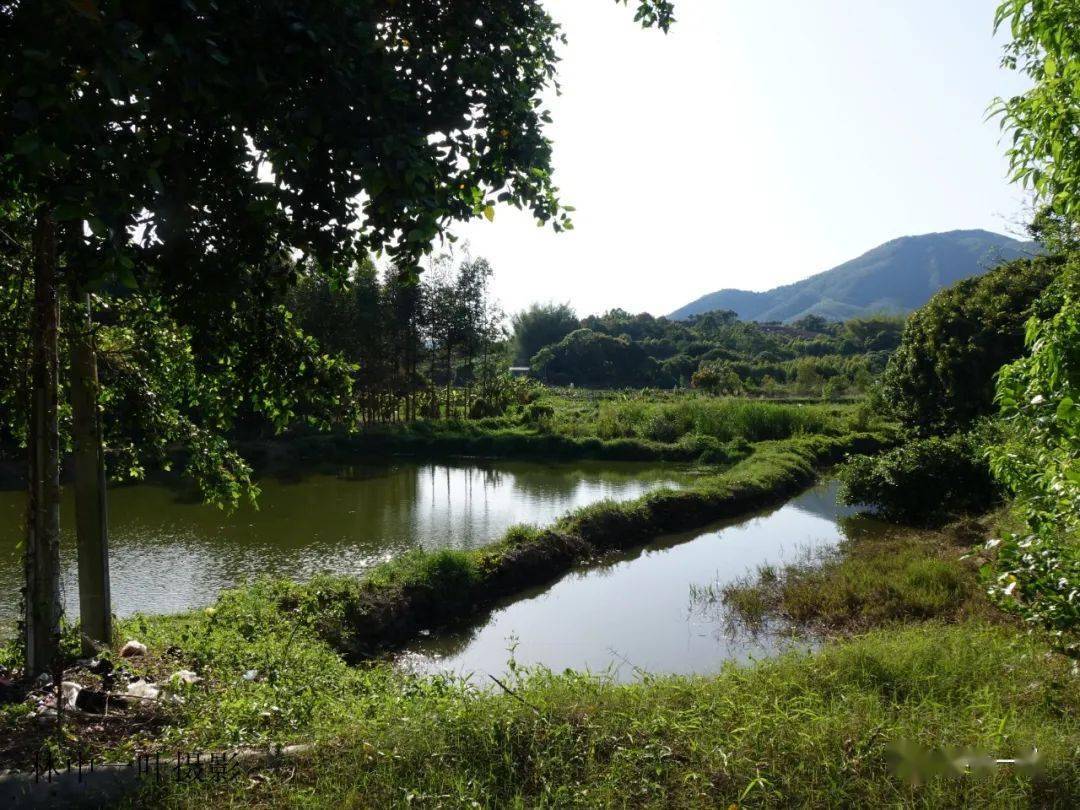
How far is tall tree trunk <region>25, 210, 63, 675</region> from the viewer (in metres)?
4.45

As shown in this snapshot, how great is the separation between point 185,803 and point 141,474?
13.0 ft

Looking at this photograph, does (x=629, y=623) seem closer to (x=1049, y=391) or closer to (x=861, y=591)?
(x=861, y=591)

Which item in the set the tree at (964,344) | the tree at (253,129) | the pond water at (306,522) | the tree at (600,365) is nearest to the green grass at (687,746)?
the tree at (253,129)

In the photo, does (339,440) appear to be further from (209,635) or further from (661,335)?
(661,335)

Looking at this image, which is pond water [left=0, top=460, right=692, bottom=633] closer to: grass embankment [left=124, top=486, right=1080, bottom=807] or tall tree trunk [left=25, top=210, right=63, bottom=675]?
tall tree trunk [left=25, top=210, right=63, bottom=675]

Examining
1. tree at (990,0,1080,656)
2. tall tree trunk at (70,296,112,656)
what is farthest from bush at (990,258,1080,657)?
tall tree trunk at (70,296,112,656)

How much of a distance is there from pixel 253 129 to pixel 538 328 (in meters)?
66.8

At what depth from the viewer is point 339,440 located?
78.4 ft

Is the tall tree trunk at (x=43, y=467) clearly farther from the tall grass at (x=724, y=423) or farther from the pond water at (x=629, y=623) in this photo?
the tall grass at (x=724, y=423)

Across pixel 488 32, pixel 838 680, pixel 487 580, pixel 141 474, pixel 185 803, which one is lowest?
pixel 487 580

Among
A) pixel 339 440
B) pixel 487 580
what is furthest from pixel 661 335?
pixel 487 580

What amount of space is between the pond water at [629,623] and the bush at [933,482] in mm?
1479

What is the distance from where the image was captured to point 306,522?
13758 mm

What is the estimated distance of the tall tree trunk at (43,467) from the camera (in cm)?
445
